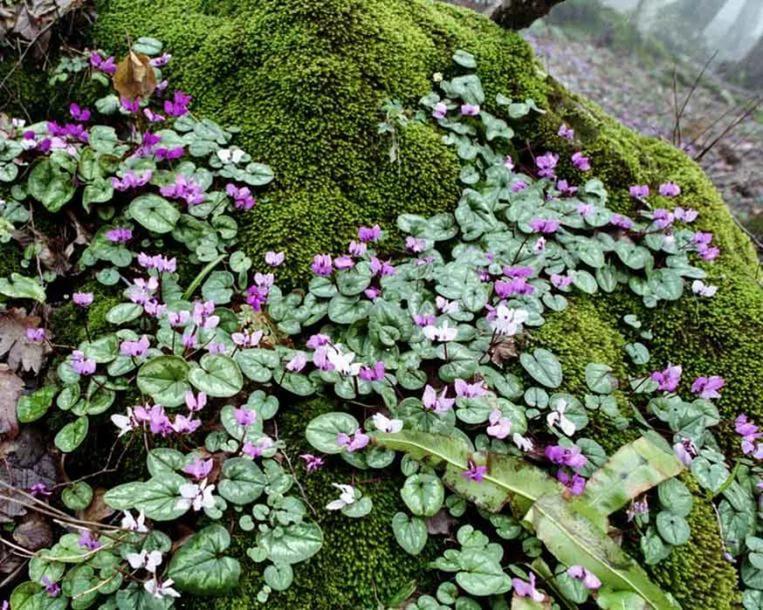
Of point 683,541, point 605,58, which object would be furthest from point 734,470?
point 605,58

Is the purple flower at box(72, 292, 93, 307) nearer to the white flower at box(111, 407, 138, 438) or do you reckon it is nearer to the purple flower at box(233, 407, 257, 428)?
the white flower at box(111, 407, 138, 438)

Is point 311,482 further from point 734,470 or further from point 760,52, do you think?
point 760,52

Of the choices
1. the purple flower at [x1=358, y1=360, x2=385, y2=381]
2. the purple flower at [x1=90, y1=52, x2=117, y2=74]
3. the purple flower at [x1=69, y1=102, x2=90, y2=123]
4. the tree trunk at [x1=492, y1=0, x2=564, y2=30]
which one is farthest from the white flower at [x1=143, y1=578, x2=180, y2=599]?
the tree trunk at [x1=492, y1=0, x2=564, y2=30]

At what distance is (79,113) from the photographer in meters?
2.96

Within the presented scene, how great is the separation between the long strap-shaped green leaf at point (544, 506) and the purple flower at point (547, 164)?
1762 mm

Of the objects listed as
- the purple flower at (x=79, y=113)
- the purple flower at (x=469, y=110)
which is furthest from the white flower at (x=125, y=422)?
the purple flower at (x=469, y=110)

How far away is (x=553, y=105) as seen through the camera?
3.47 metres

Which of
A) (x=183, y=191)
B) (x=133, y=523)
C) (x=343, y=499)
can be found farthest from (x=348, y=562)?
(x=183, y=191)

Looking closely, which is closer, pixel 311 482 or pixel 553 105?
pixel 311 482

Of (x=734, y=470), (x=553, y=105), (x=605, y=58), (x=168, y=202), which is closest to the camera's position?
(x=734, y=470)

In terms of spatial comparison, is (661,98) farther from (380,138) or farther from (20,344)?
(20,344)

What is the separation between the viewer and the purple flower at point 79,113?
9.39 feet

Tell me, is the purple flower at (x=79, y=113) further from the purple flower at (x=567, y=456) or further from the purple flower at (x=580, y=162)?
the purple flower at (x=567, y=456)

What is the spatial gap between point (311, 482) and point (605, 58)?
63.0 feet
